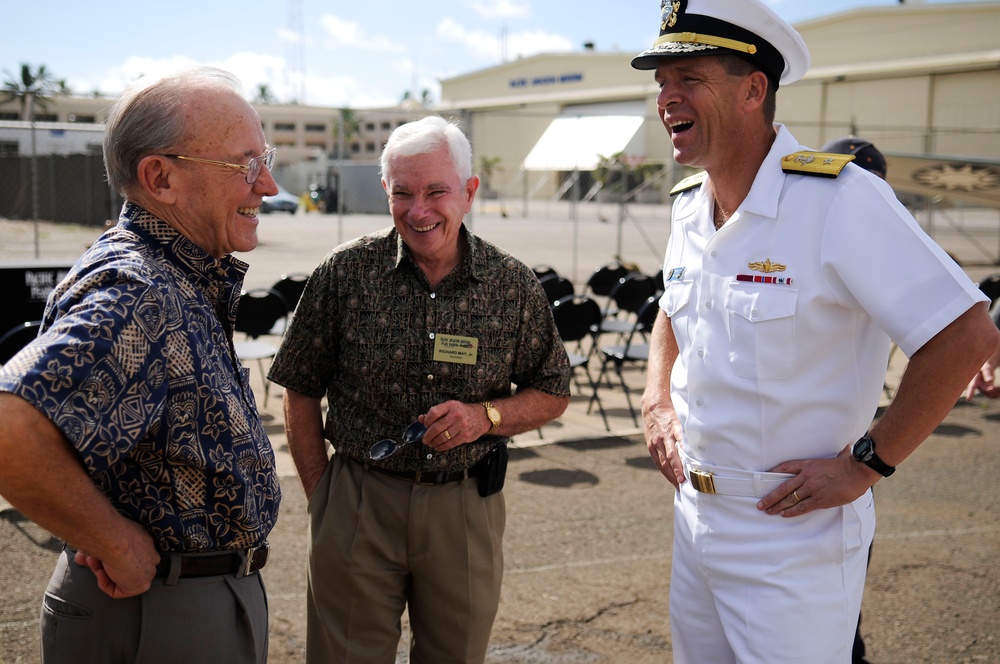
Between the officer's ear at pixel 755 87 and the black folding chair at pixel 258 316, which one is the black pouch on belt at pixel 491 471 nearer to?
the officer's ear at pixel 755 87

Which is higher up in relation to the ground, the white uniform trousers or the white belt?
the white belt

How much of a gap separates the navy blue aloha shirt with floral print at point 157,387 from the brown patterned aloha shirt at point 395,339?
648 mm

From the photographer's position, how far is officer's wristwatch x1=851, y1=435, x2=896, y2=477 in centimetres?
195

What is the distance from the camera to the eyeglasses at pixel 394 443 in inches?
96.5

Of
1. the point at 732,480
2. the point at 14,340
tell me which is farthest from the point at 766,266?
the point at 14,340

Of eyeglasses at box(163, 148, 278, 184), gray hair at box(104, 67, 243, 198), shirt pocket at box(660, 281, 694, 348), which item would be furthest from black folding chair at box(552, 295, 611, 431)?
gray hair at box(104, 67, 243, 198)

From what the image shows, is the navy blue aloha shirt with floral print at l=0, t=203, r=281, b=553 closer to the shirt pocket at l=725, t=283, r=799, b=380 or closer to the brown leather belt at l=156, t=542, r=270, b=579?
the brown leather belt at l=156, t=542, r=270, b=579

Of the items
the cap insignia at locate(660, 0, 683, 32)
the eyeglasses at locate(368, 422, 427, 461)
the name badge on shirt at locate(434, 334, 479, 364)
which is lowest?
the eyeglasses at locate(368, 422, 427, 461)

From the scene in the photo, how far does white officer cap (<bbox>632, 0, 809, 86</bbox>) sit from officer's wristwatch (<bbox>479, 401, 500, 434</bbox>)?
106 cm

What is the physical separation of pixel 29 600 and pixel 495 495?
2520 millimetres

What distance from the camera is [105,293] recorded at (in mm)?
1567

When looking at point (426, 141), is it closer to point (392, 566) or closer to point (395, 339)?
point (395, 339)

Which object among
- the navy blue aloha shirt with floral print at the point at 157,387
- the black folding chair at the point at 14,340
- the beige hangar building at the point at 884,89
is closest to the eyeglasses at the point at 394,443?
the navy blue aloha shirt with floral print at the point at 157,387

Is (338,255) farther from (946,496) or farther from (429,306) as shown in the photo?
(946,496)
